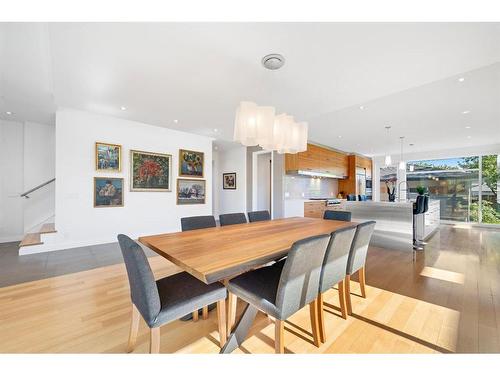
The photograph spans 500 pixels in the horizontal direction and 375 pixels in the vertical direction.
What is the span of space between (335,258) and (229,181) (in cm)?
573

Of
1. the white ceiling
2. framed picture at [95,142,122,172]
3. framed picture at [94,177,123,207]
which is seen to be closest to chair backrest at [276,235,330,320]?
the white ceiling

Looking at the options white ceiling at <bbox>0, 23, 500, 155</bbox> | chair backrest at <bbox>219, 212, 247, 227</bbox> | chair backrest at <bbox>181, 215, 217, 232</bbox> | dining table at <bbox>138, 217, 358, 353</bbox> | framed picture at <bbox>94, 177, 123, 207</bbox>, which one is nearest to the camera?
dining table at <bbox>138, 217, 358, 353</bbox>

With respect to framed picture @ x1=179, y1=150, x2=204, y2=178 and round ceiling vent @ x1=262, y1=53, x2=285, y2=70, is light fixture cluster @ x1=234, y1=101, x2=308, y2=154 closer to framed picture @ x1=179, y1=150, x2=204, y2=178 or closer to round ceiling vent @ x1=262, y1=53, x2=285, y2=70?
round ceiling vent @ x1=262, y1=53, x2=285, y2=70

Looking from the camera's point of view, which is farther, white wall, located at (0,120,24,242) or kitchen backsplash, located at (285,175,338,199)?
kitchen backsplash, located at (285,175,338,199)

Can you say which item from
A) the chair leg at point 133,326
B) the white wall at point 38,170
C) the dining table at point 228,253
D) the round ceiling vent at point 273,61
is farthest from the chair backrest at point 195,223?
the white wall at point 38,170

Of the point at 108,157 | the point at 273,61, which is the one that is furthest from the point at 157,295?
the point at 108,157

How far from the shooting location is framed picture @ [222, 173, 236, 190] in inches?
274

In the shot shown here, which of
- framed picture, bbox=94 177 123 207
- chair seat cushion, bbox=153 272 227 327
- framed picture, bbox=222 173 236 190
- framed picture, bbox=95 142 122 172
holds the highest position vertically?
framed picture, bbox=95 142 122 172

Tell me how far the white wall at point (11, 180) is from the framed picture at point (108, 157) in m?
2.06

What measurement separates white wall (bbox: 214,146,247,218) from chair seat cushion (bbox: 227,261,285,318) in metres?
5.01

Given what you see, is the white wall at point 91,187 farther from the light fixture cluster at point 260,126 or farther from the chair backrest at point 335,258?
the chair backrest at point 335,258

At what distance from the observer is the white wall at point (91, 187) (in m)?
3.78

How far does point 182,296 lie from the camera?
1.34 metres

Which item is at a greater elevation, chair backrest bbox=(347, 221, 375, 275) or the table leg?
chair backrest bbox=(347, 221, 375, 275)
